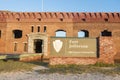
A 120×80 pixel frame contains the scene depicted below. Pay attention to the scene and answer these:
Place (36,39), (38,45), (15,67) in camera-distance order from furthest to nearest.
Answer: (38,45) → (36,39) → (15,67)

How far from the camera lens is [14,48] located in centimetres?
3325

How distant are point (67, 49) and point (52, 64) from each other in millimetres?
1231

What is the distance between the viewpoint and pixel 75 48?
1705 centimetres

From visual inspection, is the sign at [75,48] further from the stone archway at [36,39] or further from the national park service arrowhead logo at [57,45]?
the stone archway at [36,39]

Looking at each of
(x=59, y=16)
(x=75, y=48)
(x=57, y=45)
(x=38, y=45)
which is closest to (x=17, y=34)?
(x=38, y=45)

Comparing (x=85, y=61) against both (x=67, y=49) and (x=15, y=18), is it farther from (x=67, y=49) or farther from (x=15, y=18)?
(x=15, y=18)

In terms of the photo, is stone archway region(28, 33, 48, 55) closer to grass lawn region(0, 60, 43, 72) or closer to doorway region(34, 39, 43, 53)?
doorway region(34, 39, 43, 53)

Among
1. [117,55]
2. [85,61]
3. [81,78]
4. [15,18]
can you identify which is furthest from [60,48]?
[15,18]

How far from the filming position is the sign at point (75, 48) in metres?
17.0

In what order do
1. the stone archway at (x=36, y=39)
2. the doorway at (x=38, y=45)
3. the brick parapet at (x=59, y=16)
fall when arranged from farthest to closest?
the doorway at (x=38, y=45) → the stone archway at (x=36, y=39) → the brick parapet at (x=59, y=16)

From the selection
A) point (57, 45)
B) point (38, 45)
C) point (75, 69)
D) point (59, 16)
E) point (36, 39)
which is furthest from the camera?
point (38, 45)

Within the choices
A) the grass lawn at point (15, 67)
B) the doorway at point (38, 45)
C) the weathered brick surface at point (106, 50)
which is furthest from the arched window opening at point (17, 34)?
the weathered brick surface at point (106, 50)

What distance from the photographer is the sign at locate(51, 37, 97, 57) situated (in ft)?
55.7

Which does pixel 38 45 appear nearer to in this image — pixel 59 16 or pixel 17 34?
pixel 17 34
